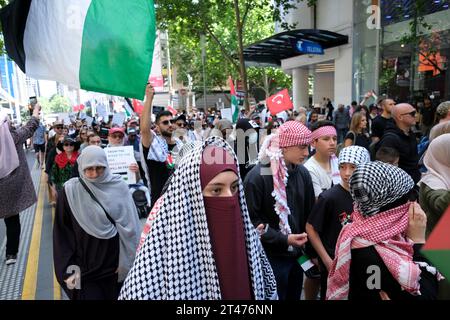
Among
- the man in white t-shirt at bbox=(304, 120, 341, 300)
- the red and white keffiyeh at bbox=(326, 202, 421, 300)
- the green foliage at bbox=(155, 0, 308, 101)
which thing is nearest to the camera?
the red and white keffiyeh at bbox=(326, 202, 421, 300)

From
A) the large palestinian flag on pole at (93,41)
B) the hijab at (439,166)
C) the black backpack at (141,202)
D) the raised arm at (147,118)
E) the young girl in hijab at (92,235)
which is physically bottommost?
Result: the black backpack at (141,202)

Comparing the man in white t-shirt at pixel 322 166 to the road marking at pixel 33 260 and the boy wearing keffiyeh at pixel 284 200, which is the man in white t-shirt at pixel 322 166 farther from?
the road marking at pixel 33 260

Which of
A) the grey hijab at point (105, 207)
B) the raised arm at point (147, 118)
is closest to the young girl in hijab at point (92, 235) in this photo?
the grey hijab at point (105, 207)

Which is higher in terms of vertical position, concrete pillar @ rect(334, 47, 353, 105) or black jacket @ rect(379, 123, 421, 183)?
concrete pillar @ rect(334, 47, 353, 105)

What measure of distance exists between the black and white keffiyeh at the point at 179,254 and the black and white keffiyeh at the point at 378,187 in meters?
0.72

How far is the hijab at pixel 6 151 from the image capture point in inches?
184

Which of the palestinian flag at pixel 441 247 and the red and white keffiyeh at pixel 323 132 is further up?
the red and white keffiyeh at pixel 323 132

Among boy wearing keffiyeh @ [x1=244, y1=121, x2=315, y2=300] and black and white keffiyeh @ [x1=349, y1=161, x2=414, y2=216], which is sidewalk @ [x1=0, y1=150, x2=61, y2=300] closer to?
boy wearing keffiyeh @ [x1=244, y1=121, x2=315, y2=300]

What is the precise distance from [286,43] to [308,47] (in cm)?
143

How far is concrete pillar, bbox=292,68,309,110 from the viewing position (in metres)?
24.2

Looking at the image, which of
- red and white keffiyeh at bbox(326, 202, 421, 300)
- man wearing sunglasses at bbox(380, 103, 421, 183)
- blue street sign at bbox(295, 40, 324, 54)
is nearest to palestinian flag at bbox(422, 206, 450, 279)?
red and white keffiyeh at bbox(326, 202, 421, 300)

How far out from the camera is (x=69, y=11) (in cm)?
327

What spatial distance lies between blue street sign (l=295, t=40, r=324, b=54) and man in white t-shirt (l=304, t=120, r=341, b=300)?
15.1m
